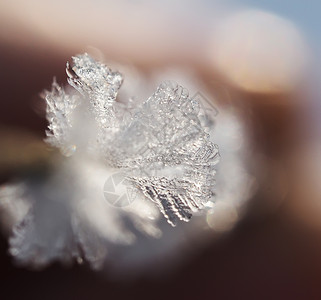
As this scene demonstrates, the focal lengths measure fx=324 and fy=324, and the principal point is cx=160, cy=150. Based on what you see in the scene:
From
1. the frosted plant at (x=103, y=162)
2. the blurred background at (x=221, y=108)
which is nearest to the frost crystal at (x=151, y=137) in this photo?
the frosted plant at (x=103, y=162)

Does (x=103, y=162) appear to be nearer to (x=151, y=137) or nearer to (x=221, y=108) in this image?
(x=151, y=137)

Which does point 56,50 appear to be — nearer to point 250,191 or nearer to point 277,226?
point 250,191

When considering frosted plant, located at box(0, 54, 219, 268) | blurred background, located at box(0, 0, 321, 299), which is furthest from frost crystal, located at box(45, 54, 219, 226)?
blurred background, located at box(0, 0, 321, 299)

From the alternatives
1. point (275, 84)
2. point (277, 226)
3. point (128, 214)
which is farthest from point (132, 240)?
point (275, 84)

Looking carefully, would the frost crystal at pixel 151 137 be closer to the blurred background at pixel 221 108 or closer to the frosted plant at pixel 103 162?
the frosted plant at pixel 103 162

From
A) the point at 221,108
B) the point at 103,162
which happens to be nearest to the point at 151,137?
A: the point at 103,162

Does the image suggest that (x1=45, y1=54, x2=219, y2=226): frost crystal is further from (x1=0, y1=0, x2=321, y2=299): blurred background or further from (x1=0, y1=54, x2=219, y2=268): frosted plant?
(x1=0, y1=0, x2=321, y2=299): blurred background
